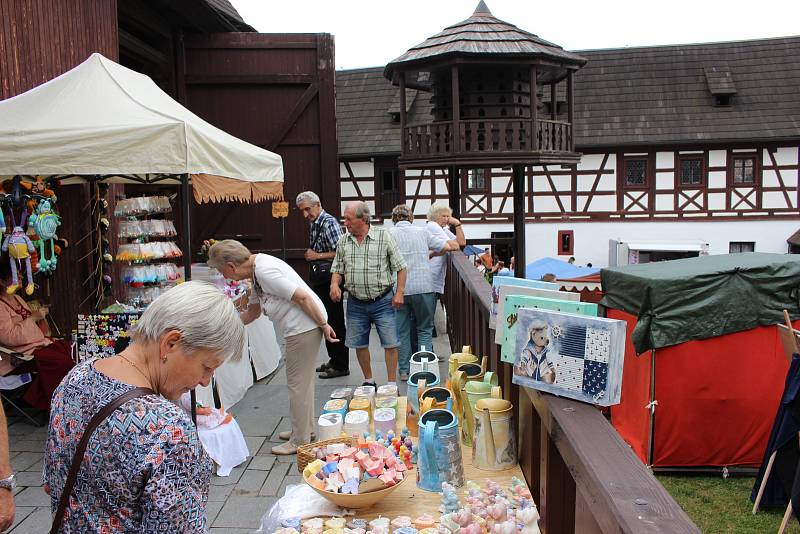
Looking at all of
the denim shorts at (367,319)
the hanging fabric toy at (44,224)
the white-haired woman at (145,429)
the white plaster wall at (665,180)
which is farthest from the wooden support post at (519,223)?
the white plaster wall at (665,180)

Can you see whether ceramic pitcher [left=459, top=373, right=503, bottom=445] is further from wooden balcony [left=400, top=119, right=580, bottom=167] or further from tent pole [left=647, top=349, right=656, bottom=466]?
tent pole [left=647, top=349, right=656, bottom=466]

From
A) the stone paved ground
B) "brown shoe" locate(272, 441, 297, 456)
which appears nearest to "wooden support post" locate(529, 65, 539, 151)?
the stone paved ground

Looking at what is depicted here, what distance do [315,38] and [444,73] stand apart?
3.54 meters

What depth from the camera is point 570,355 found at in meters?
1.95

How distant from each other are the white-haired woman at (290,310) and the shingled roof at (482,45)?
3.22 m

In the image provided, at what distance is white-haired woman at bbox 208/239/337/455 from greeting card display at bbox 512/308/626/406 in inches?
89.9

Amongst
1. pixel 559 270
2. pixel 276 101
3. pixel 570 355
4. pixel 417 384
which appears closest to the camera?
pixel 570 355

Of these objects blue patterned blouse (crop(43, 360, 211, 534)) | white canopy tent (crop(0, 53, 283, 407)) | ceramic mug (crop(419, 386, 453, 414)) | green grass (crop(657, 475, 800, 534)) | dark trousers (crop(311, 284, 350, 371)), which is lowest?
green grass (crop(657, 475, 800, 534))

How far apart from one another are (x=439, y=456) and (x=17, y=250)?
3.74m

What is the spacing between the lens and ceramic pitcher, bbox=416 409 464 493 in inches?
92.7

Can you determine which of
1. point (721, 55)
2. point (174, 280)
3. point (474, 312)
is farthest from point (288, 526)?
point (721, 55)

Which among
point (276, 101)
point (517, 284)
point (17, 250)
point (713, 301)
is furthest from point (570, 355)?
point (276, 101)

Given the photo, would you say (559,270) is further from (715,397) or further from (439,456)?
(439,456)

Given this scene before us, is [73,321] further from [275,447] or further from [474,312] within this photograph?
[474,312]
